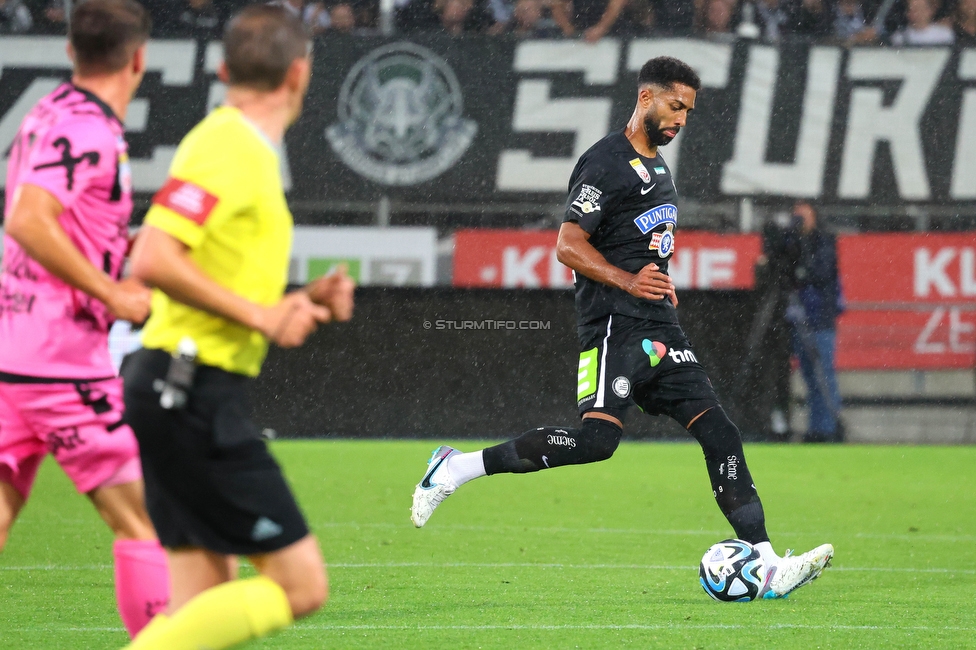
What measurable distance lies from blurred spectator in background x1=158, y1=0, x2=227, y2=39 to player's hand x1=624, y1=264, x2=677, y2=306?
1074cm

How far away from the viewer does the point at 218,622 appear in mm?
3291

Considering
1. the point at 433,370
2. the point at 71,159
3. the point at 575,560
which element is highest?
the point at 71,159

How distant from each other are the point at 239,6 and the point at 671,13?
5210mm

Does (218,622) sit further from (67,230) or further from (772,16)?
(772,16)

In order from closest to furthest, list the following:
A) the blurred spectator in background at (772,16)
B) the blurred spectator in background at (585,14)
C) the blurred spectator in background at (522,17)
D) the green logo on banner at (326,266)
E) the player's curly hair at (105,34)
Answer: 1. the player's curly hair at (105,34)
2. the green logo on banner at (326,266)
3. the blurred spectator in background at (585,14)
4. the blurred spectator in background at (522,17)
5. the blurred spectator in background at (772,16)

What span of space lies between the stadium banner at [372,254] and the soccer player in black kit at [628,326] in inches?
340

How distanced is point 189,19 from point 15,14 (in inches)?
81.6

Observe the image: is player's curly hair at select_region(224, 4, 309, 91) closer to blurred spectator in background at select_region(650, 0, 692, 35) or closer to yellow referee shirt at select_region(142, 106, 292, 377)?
yellow referee shirt at select_region(142, 106, 292, 377)

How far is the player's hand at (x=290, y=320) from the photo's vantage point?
127 inches

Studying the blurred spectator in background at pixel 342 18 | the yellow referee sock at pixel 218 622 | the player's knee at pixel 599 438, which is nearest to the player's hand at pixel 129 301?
the yellow referee sock at pixel 218 622

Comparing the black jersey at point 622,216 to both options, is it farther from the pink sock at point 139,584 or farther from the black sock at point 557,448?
the pink sock at point 139,584

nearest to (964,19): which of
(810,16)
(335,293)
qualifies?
(810,16)

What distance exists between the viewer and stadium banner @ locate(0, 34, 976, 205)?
15.6 metres

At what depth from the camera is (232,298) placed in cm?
324
